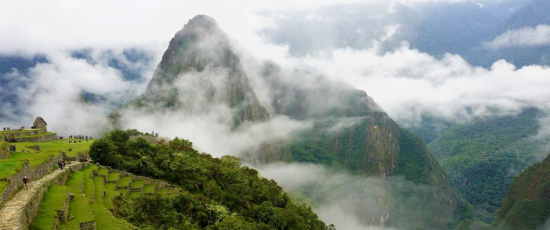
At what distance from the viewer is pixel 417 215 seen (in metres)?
154

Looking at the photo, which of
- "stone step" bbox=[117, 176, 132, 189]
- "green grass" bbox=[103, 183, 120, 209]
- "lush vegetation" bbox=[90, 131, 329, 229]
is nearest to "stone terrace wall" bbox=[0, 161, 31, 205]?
"green grass" bbox=[103, 183, 120, 209]

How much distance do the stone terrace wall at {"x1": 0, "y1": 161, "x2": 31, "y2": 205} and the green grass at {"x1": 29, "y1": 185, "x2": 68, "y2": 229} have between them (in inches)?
58.3

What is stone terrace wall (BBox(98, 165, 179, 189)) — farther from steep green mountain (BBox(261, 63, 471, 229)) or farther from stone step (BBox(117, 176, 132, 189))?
steep green mountain (BBox(261, 63, 471, 229))

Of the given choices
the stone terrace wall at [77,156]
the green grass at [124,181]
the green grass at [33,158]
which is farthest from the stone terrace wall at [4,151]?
the green grass at [124,181]

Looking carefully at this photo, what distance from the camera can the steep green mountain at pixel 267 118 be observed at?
493 ft

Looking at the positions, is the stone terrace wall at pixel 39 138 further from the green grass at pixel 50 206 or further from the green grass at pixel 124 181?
the green grass at pixel 50 206

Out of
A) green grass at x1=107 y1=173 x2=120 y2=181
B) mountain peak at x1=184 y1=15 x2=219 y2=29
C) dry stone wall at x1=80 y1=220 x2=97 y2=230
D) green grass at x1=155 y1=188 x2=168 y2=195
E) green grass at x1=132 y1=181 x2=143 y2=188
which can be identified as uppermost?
mountain peak at x1=184 y1=15 x2=219 y2=29

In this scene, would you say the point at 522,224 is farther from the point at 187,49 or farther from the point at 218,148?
the point at 187,49

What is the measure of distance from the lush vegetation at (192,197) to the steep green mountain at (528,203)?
313 feet

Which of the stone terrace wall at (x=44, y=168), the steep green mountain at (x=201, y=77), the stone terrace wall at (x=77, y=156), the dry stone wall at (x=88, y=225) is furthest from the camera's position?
the steep green mountain at (x=201, y=77)

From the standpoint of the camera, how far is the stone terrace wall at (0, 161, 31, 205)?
17.4 m

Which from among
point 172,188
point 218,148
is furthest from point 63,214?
point 218,148

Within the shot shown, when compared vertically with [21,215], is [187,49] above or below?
above

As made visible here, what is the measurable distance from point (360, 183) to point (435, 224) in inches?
1333
